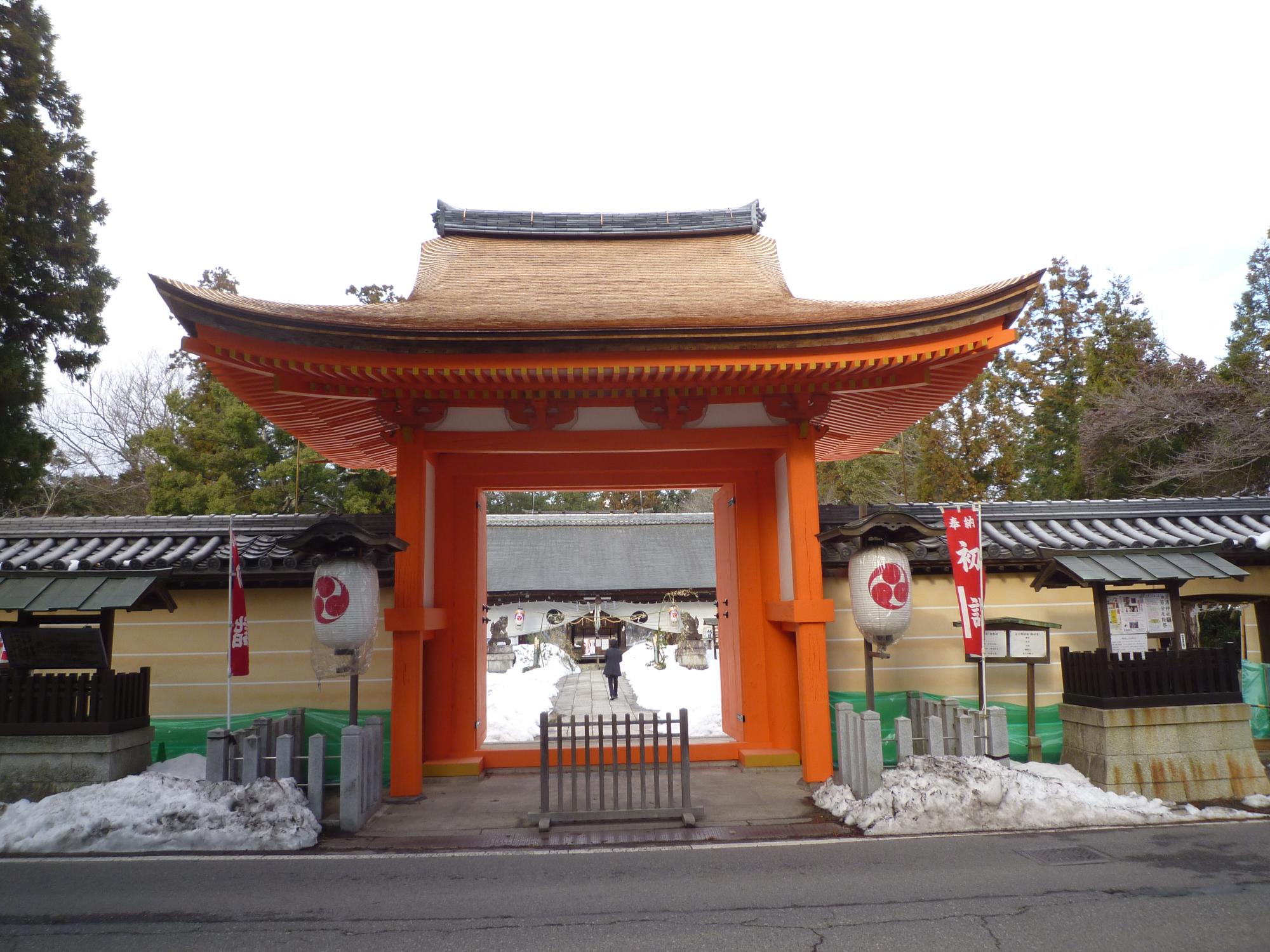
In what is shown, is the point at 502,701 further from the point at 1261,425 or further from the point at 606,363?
the point at 1261,425

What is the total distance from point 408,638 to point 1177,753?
7623 millimetres

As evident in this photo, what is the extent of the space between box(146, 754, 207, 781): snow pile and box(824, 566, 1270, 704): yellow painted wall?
7.01 meters

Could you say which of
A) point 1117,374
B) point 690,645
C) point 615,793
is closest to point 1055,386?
point 1117,374

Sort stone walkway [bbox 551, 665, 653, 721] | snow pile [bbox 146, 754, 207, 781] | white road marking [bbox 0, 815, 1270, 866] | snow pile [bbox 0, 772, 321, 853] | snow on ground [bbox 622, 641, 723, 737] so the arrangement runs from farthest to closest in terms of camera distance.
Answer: stone walkway [bbox 551, 665, 653, 721], snow on ground [bbox 622, 641, 723, 737], snow pile [bbox 146, 754, 207, 781], snow pile [bbox 0, 772, 321, 853], white road marking [bbox 0, 815, 1270, 866]

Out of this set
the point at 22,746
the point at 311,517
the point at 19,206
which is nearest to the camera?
the point at 22,746

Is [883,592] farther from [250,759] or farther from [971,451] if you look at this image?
[971,451]

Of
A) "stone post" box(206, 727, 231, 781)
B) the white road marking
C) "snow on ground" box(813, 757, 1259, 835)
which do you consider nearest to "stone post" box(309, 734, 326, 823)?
the white road marking

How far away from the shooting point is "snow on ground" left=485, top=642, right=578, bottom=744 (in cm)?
1288

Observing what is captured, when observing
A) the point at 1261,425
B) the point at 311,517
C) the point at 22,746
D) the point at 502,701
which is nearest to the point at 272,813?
the point at 22,746

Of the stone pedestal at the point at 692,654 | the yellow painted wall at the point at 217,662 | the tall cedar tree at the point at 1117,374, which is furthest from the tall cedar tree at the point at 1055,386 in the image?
the yellow painted wall at the point at 217,662

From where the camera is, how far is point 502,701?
639 inches

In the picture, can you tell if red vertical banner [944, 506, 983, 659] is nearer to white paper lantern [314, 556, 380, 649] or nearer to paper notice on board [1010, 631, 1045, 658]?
paper notice on board [1010, 631, 1045, 658]

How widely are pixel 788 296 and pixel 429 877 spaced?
784 centimetres

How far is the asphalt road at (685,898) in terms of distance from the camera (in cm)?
459
